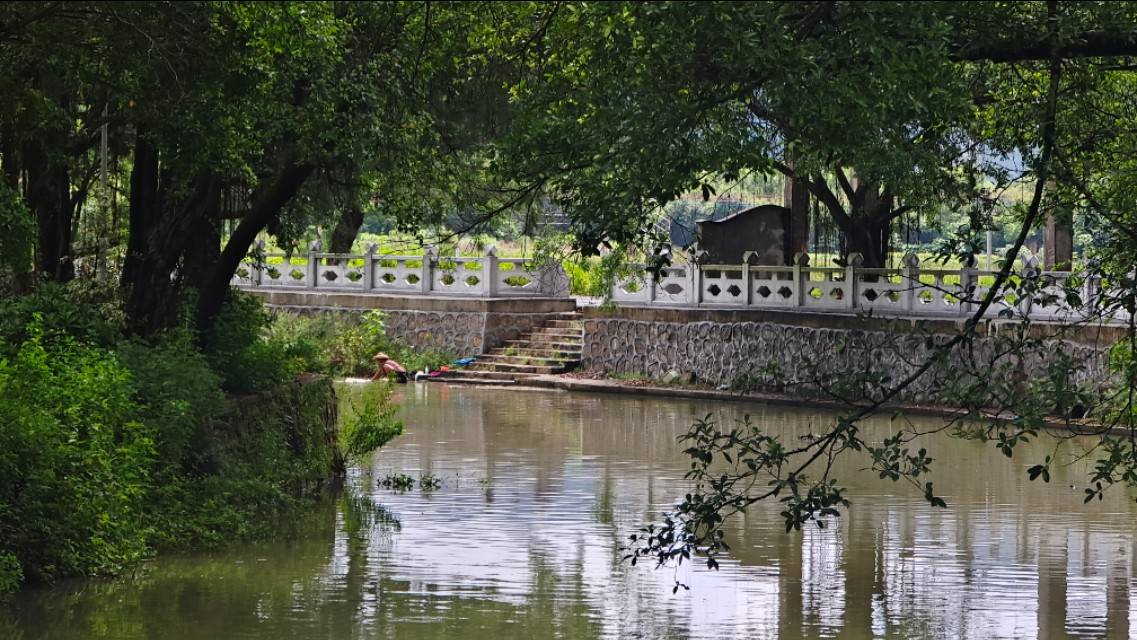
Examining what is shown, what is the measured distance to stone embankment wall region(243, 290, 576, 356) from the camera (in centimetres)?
3197

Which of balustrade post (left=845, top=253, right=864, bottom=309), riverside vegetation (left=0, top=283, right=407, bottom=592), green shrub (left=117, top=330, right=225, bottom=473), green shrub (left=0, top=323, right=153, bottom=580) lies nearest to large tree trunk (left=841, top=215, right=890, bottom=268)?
balustrade post (left=845, top=253, right=864, bottom=309)

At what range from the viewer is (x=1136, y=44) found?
29.0 feet

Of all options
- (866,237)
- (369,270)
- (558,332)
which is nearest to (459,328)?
(558,332)

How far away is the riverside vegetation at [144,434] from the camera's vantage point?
11.3m

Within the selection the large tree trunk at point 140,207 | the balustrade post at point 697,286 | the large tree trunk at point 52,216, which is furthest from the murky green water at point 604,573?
the balustrade post at point 697,286

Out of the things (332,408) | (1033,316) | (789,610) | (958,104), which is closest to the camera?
(958,104)

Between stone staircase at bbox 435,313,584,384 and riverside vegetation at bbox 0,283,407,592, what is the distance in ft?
38.1

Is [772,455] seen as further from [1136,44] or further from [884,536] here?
[884,536]

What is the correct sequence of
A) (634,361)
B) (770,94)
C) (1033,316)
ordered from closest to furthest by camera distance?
(770,94) → (1033,316) → (634,361)

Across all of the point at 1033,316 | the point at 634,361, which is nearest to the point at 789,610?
the point at 1033,316

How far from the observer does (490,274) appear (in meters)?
32.4

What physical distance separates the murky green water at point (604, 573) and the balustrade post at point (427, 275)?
14.0 meters

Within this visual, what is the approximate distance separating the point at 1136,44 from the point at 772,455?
2.94 m

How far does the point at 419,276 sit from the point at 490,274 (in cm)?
175
